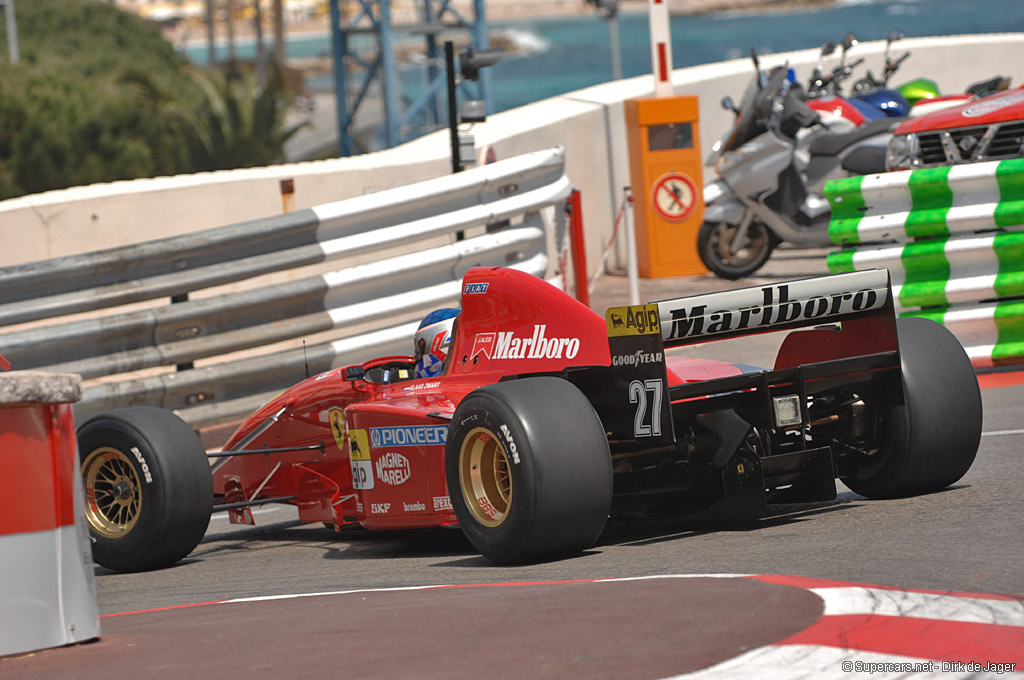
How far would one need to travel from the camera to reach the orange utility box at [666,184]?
51.2 ft

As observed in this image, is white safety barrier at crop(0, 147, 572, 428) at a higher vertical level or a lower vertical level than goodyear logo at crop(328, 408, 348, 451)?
higher

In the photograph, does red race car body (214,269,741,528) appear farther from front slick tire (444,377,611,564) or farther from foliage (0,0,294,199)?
foliage (0,0,294,199)

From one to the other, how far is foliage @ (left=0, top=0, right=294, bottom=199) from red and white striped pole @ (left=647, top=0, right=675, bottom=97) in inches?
836

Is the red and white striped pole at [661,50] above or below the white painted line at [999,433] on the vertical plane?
above

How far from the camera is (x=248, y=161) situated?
3762 centimetres

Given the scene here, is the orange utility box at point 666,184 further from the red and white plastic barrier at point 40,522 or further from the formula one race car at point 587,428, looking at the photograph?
the red and white plastic barrier at point 40,522

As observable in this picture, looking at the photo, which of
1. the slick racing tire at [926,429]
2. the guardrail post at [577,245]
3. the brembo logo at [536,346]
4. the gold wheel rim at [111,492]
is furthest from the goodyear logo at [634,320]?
the guardrail post at [577,245]

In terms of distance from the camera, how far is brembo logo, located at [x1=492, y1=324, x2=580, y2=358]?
6234 millimetres

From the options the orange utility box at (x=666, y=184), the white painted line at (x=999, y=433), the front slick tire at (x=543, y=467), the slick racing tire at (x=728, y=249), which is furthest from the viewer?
the orange utility box at (x=666, y=184)

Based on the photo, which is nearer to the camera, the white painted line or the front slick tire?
the front slick tire

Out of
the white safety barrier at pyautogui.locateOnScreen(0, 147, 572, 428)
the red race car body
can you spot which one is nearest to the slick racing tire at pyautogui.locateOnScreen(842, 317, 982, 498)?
the red race car body

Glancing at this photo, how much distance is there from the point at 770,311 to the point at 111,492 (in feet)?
10.7

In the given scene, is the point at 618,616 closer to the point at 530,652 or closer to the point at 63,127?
the point at 530,652

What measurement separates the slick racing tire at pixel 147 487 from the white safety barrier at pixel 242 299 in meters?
1.70
